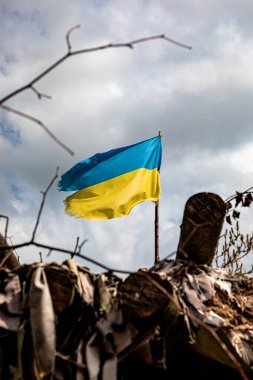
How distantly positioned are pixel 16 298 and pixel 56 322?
223 millimetres

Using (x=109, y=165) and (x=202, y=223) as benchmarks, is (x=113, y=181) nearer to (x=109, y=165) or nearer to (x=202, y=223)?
(x=109, y=165)

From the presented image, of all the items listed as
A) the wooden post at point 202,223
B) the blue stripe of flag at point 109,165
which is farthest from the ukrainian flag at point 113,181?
the wooden post at point 202,223

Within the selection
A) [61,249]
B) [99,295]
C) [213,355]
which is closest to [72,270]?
[99,295]

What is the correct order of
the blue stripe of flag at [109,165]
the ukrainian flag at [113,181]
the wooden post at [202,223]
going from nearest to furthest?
1. the wooden post at [202,223]
2. the ukrainian flag at [113,181]
3. the blue stripe of flag at [109,165]

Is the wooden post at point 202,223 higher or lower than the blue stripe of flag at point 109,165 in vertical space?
Result: lower

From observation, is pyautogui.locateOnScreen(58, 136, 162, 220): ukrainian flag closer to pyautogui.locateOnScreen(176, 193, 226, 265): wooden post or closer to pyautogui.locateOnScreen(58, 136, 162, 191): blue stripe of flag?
pyautogui.locateOnScreen(58, 136, 162, 191): blue stripe of flag

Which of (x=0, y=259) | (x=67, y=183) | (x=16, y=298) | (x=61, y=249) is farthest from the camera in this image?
(x=67, y=183)

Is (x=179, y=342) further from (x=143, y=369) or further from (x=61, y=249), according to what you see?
(x=61, y=249)

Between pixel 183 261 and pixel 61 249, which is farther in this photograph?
pixel 183 261

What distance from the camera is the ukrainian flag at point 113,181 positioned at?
774 centimetres

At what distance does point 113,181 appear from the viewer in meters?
8.31

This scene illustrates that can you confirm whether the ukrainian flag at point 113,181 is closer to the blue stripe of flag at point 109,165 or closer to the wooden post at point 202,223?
the blue stripe of flag at point 109,165

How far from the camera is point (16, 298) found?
2.57 m

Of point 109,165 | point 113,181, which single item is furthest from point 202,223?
point 109,165
